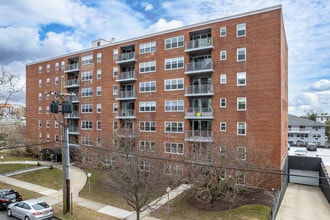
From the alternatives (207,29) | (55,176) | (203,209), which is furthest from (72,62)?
(203,209)

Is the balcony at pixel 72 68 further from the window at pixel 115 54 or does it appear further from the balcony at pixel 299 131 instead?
the balcony at pixel 299 131

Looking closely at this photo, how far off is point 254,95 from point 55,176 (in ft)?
77.5

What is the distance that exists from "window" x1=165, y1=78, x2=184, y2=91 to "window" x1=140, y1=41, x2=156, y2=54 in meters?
4.62

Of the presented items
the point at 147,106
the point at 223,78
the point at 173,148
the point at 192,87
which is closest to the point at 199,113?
the point at 192,87

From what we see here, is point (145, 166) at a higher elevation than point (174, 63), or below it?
below

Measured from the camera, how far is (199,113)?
2538 centimetres

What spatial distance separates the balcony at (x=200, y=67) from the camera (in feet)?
81.2

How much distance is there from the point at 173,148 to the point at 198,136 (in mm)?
3456

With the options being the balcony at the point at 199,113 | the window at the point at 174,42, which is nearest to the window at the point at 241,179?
the balcony at the point at 199,113

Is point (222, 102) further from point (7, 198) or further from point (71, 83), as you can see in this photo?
point (71, 83)

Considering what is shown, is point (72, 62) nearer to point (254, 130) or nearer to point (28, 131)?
point (28, 131)

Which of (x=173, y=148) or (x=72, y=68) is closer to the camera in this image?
(x=173, y=148)

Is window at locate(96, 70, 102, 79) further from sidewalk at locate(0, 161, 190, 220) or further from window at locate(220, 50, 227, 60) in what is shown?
window at locate(220, 50, 227, 60)

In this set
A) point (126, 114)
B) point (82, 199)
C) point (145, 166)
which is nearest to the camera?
point (145, 166)
